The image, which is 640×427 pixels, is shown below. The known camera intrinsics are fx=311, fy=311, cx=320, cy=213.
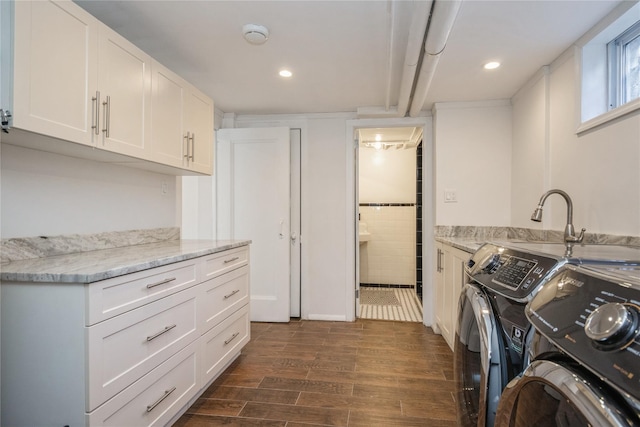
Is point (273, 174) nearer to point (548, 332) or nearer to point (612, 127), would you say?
point (612, 127)

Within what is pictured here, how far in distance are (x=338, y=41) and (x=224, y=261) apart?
4.98 feet

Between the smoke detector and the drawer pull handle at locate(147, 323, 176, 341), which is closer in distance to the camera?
the drawer pull handle at locate(147, 323, 176, 341)

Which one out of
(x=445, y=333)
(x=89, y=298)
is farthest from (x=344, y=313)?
(x=89, y=298)

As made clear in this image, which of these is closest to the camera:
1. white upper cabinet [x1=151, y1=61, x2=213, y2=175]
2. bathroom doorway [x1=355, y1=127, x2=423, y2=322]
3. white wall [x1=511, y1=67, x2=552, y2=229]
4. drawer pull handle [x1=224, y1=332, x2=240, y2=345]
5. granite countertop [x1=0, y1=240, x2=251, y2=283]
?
granite countertop [x1=0, y1=240, x2=251, y2=283]

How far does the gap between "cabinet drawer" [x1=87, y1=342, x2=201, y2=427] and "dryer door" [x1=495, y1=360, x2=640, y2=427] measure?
1257 mm

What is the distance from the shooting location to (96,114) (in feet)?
4.56

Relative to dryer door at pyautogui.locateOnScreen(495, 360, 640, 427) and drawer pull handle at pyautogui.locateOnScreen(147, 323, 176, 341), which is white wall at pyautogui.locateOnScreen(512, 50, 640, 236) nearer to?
dryer door at pyautogui.locateOnScreen(495, 360, 640, 427)

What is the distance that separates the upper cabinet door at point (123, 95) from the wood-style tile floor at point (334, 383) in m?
1.47

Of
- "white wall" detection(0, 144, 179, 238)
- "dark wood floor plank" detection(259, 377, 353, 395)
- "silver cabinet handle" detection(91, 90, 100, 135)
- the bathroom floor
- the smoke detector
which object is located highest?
the smoke detector

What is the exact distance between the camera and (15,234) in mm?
1346

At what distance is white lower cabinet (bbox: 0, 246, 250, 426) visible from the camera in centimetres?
103

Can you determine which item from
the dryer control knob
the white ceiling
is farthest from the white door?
the dryer control knob

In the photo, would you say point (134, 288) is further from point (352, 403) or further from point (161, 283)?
point (352, 403)

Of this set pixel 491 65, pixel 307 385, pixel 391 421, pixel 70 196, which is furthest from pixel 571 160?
pixel 70 196
